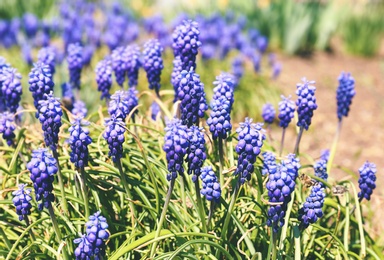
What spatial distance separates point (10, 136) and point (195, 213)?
59.4 inches

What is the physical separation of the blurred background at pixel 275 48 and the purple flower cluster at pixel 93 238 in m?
3.69

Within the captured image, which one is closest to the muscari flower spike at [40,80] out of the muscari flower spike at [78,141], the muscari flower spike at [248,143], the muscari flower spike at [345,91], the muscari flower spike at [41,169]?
the muscari flower spike at [78,141]

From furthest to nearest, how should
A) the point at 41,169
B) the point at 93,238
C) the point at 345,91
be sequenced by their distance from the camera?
the point at 345,91 < the point at 41,169 < the point at 93,238

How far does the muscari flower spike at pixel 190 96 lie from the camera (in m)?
3.44

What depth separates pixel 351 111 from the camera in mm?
9875

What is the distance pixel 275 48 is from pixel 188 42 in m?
8.50

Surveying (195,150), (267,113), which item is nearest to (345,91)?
(267,113)

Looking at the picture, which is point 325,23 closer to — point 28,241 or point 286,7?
point 286,7

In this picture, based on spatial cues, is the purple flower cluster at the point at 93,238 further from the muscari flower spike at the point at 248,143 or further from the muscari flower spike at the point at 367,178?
the muscari flower spike at the point at 367,178

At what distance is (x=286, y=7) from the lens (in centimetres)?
1198

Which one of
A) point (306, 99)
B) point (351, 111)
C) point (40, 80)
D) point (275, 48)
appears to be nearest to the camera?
point (40, 80)

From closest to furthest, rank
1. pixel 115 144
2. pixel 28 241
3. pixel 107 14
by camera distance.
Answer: pixel 115 144, pixel 28 241, pixel 107 14

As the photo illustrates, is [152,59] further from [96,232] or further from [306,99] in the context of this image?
[96,232]

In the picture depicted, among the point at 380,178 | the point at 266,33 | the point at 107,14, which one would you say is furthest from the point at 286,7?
the point at 380,178
